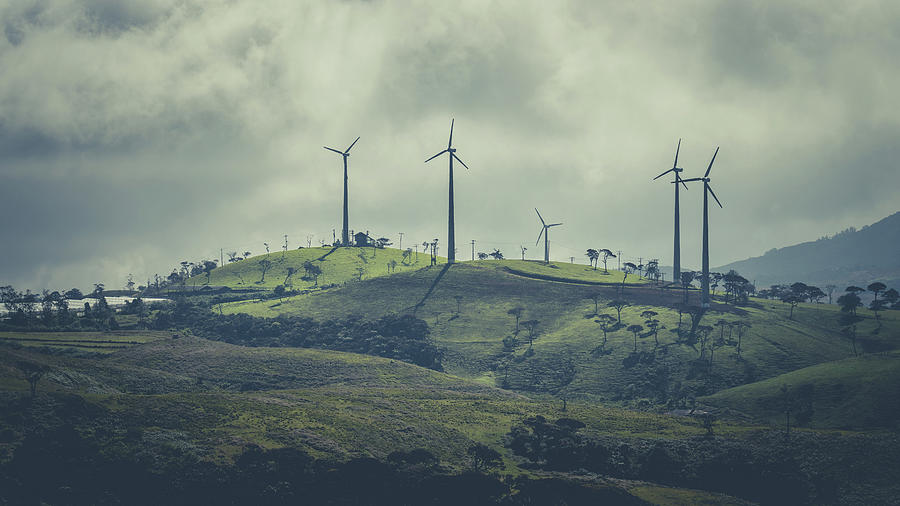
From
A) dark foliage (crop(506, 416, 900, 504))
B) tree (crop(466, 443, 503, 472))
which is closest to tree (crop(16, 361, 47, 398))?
tree (crop(466, 443, 503, 472))

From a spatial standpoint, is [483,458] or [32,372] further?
[32,372]

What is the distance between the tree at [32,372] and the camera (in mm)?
167750

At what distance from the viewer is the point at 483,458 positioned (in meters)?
168

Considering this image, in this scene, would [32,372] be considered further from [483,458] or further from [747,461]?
[747,461]

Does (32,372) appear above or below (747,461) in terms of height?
above

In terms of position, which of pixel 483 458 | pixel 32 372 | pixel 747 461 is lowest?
pixel 483 458

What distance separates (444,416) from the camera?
19825 cm

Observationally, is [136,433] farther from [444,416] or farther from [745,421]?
[745,421]

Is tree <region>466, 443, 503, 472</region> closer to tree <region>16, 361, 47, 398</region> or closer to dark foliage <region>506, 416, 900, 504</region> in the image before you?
dark foliage <region>506, 416, 900, 504</region>

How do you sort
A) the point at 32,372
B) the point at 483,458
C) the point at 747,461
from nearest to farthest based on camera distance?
the point at 747,461
the point at 483,458
the point at 32,372

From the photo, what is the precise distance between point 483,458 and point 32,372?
104281mm

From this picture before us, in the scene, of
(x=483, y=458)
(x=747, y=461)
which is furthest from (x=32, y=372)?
(x=747, y=461)

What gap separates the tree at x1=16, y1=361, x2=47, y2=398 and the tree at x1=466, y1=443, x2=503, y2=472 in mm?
96159

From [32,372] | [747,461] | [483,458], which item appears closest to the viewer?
[747,461]
